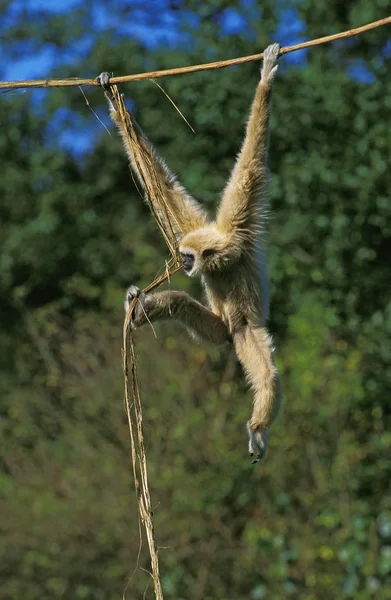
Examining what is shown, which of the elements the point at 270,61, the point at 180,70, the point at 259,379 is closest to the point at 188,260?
the point at 259,379

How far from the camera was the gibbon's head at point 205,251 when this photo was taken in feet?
18.0

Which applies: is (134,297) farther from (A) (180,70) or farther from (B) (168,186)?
(A) (180,70)

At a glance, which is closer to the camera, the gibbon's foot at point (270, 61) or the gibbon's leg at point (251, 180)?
the gibbon's foot at point (270, 61)

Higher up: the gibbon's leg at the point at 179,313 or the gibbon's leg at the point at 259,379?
the gibbon's leg at the point at 179,313

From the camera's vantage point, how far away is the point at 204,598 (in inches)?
441

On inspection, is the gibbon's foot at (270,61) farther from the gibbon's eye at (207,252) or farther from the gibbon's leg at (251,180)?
the gibbon's eye at (207,252)

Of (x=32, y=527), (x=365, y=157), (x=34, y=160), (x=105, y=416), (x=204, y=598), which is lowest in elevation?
(x=204, y=598)

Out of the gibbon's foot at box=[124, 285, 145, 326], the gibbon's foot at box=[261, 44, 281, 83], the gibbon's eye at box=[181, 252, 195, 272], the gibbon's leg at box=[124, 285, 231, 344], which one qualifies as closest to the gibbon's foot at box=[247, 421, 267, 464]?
the gibbon's leg at box=[124, 285, 231, 344]

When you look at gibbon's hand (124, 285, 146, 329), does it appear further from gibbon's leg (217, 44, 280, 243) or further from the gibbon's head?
gibbon's leg (217, 44, 280, 243)

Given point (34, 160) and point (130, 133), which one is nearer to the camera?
point (130, 133)

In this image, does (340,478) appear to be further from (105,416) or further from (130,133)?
(130,133)

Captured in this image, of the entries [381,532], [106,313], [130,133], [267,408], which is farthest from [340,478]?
[130,133]

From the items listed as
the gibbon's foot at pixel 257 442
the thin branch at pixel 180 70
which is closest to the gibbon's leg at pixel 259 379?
the gibbon's foot at pixel 257 442

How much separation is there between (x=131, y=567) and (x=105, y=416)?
6.14 ft
